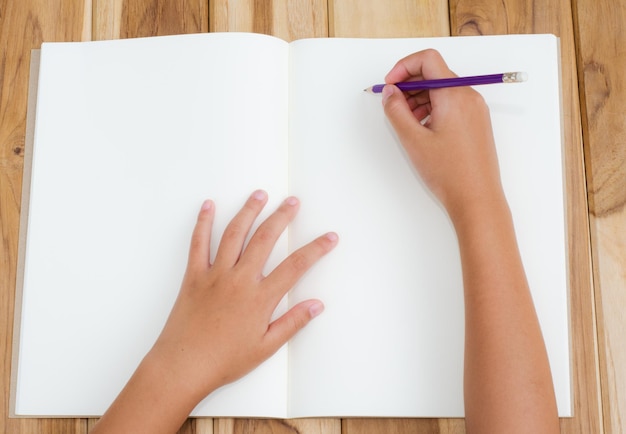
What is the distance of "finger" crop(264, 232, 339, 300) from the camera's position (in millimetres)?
593

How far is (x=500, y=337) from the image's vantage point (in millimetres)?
539

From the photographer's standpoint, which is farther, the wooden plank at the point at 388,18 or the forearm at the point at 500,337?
the wooden plank at the point at 388,18

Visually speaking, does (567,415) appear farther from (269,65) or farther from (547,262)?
(269,65)

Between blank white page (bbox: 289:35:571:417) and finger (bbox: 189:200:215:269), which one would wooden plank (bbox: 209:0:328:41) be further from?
finger (bbox: 189:200:215:269)

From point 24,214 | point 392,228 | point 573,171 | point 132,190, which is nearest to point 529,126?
point 573,171

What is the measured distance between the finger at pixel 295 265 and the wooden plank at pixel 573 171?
252 millimetres

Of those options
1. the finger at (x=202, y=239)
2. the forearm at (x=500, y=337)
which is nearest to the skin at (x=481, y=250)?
the forearm at (x=500, y=337)

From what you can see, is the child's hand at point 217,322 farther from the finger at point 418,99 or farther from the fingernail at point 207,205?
the finger at point 418,99

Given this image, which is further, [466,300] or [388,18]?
[388,18]

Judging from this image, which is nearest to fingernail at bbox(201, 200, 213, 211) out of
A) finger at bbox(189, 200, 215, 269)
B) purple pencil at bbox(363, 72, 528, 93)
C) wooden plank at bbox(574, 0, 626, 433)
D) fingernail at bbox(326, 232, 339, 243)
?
finger at bbox(189, 200, 215, 269)

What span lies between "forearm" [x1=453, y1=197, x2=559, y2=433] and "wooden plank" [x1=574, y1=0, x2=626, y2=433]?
0.35ft

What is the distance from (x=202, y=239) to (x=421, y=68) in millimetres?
275

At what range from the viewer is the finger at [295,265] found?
23.3 inches

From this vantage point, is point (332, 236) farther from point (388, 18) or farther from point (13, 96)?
point (13, 96)
